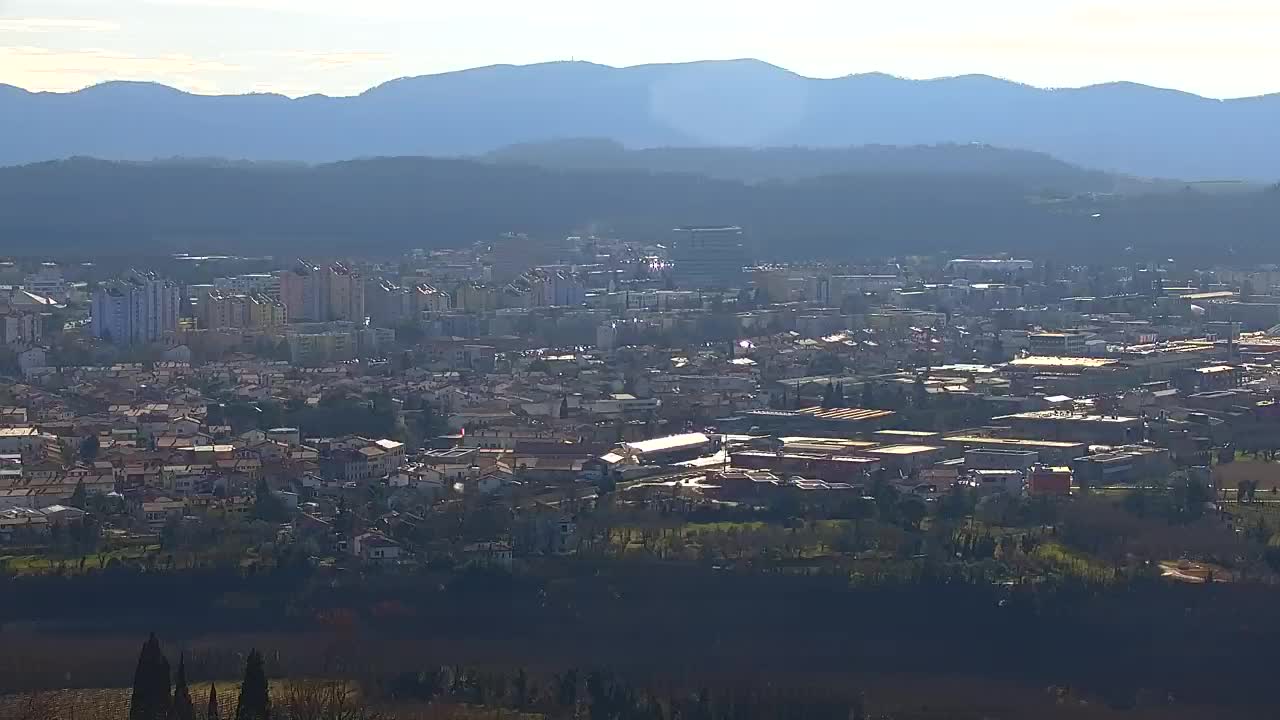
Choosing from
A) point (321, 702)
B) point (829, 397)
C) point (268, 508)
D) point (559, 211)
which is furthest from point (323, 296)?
point (321, 702)

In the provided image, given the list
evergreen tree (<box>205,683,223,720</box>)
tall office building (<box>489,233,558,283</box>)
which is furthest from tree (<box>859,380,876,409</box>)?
tall office building (<box>489,233,558,283</box>)

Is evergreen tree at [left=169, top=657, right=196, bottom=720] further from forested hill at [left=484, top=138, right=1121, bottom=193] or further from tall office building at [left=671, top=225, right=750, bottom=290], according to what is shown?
forested hill at [left=484, top=138, right=1121, bottom=193]

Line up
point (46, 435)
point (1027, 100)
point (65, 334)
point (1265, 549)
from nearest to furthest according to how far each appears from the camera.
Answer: point (1265, 549), point (46, 435), point (65, 334), point (1027, 100)

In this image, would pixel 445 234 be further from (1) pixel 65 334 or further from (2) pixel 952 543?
(2) pixel 952 543

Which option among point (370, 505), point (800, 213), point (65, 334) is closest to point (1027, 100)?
point (800, 213)

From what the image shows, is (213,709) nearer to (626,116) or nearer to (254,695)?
(254,695)

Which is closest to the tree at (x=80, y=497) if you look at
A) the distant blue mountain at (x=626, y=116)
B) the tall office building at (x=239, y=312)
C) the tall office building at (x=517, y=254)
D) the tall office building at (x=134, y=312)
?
the tall office building at (x=134, y=312)
